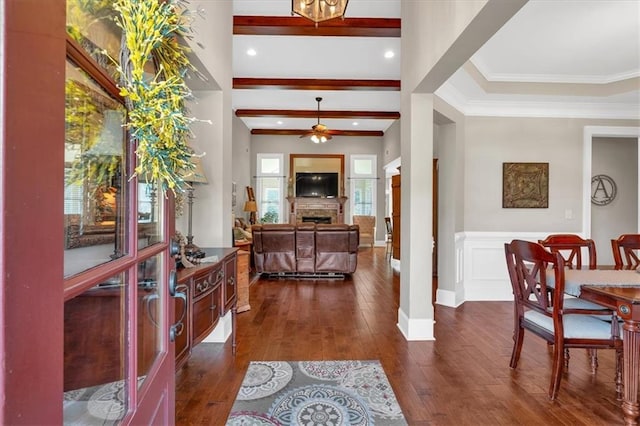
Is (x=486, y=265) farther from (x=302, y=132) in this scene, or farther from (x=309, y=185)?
(x=302, y=132)

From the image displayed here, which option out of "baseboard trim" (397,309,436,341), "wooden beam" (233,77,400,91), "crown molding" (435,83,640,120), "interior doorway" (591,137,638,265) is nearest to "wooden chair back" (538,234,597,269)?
"baseboard trim" (397,309,436,341)

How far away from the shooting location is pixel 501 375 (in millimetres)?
2498

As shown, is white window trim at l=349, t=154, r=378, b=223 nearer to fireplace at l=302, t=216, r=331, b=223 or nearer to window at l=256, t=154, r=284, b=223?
fireplace at l=302, t=216, r=331, b=223

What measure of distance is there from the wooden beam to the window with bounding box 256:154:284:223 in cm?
433

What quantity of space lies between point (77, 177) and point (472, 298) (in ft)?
15.6

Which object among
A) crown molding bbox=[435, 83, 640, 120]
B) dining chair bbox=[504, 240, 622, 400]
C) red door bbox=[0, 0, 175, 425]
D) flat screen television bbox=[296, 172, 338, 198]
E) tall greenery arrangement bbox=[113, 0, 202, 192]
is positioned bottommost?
dining chair bbox=[504, 240, 622, 400]

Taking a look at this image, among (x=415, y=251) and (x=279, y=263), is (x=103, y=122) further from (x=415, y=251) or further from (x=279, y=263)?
(x=279, y=263)

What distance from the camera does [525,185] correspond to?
14.6ft

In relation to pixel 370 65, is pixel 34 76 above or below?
below

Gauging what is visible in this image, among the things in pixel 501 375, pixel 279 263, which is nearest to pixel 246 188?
pixel 279 263

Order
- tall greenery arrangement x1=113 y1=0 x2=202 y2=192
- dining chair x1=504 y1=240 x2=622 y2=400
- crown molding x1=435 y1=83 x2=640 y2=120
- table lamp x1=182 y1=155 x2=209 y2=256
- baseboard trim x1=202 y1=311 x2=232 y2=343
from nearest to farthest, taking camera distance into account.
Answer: tall greenery arrangement x1=113 y1=0 x2=202 y2=192 < dining chair x1=504 y1=240 x2=622 y2=400 < table lamp x1=182 y1=155 x2=209 y2=256 < baseboard trim x1=202 y1=311 x2=232 y2=343 < crown molding x1=435 y1=83 x2=640 y2=120

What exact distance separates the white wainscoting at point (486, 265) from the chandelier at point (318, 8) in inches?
129

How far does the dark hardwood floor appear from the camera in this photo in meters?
2.06

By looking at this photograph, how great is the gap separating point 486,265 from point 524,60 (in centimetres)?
260
